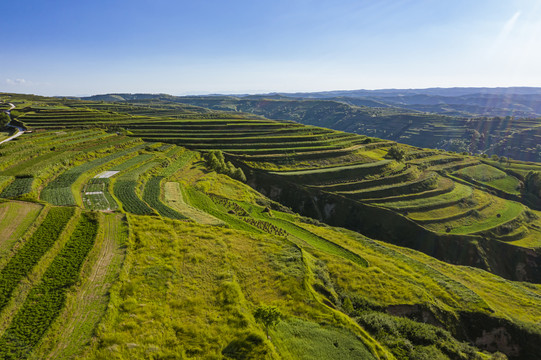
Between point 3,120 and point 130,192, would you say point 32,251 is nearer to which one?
point 130,192

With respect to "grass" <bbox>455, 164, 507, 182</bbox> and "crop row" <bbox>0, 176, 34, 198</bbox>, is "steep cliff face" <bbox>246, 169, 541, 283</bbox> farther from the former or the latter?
"crop row" <bbox>0, 176, 34, 198</bbox>

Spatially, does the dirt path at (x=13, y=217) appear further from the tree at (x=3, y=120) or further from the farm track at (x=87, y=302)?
the tree at (x=3, y=120)

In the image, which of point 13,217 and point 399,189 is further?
point 399,189

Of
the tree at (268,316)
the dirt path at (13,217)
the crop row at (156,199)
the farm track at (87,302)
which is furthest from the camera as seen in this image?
the crop row at (156,199)

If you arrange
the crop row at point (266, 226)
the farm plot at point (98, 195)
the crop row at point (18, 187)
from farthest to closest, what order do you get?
the crop row at point (266, 226) → the farm plot at point (98, 195) → the crop row at point (18, 187)

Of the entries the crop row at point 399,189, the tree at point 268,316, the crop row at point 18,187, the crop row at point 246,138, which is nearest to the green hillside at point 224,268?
the tree at point 268,316

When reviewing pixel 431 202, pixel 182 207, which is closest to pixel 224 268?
pixel 182 207
